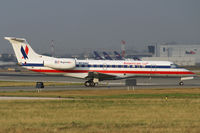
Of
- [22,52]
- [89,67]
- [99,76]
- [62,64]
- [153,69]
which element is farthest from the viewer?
[153,69]

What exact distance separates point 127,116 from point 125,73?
29.1m

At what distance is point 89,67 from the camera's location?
51625 mm

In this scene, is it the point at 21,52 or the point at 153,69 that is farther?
the point at 153,69

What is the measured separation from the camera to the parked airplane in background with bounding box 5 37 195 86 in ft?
165

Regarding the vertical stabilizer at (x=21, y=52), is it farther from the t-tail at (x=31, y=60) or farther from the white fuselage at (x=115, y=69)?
the white fuselage at (x=115, y=69)

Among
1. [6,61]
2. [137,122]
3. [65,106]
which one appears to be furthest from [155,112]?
[6,61]

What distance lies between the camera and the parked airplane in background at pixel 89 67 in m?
50.3

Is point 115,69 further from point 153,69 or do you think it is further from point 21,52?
point 21,52

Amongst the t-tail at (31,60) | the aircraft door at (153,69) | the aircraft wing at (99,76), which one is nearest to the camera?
the t-tail at (31,60)

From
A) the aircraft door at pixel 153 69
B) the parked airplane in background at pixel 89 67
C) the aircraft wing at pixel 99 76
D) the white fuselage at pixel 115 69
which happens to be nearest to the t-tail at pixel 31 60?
the parked airplane in background at pixel 89 67

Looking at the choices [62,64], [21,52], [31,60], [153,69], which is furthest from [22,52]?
[153,69]

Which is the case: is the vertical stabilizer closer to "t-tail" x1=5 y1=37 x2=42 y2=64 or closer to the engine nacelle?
"t-tail" x1=5 y1=37 x2=42 y2=64

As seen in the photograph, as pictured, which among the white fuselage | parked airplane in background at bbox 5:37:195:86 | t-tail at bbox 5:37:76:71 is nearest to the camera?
t-tail at bbox 5:37:76:71

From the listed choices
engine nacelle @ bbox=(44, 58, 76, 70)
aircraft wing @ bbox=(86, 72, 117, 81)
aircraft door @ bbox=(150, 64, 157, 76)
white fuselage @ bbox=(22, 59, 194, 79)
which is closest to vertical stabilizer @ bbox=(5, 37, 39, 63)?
engine nacelle @ bbox=(44, 58, 76, 70)
